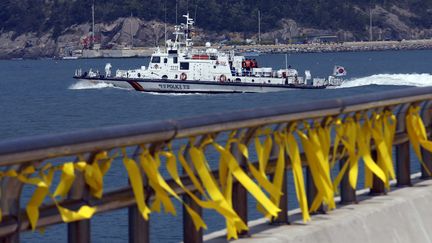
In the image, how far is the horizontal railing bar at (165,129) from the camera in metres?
5.63

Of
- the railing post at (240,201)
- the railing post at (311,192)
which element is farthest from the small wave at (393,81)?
the railing post at (240,201)

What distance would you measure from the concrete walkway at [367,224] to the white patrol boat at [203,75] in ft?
218

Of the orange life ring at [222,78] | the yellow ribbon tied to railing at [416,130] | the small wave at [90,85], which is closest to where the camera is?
the yellow ribbon tied to railing at [416,130]

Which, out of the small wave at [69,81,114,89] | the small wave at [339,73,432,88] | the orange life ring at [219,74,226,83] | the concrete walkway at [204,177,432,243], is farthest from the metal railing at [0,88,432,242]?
the small wave at [69,81,114,89]

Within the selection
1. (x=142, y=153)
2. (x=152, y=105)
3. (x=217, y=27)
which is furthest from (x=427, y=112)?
(x=217, y=27)

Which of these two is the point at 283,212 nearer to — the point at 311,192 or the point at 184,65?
the point at 311,192

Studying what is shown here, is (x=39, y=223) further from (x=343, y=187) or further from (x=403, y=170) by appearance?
(x=403, y=170)

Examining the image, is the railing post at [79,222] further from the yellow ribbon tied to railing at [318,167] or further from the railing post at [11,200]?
the yellow ribbon tied to railing at [318,167]

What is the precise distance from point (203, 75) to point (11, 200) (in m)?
70.6

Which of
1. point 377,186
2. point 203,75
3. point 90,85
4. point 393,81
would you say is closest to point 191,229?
point 377,186

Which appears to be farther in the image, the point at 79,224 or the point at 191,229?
the point at 191,229

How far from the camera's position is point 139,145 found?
6367 mm

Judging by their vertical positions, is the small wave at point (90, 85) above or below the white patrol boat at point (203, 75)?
below

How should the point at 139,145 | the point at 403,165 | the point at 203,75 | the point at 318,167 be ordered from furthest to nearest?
the point at 203,75 < the point at 403,165 < the point at 318,167 < the point at 139,145
